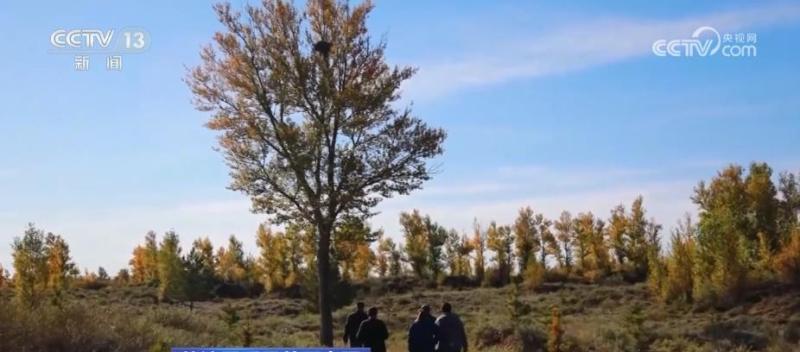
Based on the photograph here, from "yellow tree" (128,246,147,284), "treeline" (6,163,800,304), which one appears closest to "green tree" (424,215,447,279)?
"treeline" (6,163,800,304)

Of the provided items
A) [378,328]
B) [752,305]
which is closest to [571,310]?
[752,305]

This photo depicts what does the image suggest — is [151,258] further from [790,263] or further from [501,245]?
[790,263]

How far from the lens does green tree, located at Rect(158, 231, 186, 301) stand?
52.5m

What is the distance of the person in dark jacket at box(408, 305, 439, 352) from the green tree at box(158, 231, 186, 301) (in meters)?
40.2

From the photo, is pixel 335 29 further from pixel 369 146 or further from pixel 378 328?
pixel 378 328

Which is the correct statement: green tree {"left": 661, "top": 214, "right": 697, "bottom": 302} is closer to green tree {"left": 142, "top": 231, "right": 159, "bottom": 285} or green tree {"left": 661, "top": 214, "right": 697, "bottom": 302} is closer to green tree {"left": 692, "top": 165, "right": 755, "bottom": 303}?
green tree {"left": 692, "top": 165, "right": 755, "bottom": 303}

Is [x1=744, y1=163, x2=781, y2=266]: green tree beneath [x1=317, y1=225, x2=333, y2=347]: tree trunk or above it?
above

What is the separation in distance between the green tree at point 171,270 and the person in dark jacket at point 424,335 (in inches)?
1582

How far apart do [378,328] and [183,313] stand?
8.50 metres

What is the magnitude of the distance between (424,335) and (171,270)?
42346 mm

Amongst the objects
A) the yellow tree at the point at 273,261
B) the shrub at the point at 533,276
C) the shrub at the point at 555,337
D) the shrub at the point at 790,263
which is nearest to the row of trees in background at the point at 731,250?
the shrub at the point at 790,263

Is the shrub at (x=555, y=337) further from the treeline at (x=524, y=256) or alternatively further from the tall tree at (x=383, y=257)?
the tall tree at (x=383, y=257)

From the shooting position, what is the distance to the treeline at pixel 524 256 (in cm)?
4747

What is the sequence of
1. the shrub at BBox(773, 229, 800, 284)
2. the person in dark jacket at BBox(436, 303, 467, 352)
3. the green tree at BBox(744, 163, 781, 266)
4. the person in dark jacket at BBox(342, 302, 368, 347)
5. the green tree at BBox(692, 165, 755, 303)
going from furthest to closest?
the green tree at BBox(744, 163, 781, 266)
the shrub at BBox(773, 229, 800, 284)
the green tree at BBox(692, 165, 755, 303)
the person in dark jacket at BBox(342, 302, 368, 347)
the person in dark jacket at BBox(436, 303, 467, 352)
